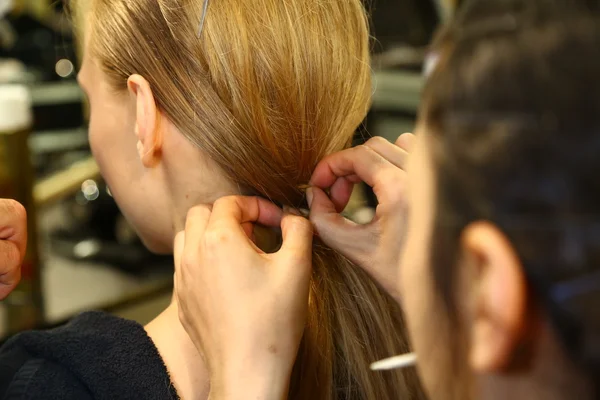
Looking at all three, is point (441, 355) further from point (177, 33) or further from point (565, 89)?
point (177, 33)

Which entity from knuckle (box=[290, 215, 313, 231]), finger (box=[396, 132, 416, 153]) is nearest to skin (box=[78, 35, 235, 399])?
knuckle (box=[290, 215, 313, 231])

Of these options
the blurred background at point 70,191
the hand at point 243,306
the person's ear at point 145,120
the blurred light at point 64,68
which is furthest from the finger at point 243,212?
the blurred light at point 64,68

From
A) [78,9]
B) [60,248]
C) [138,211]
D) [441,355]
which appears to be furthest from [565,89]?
[60,248]

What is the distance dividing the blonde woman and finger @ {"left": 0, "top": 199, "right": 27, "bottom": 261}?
0.38 ft

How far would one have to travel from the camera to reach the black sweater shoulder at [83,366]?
78 centimetres

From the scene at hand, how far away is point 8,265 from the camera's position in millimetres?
805

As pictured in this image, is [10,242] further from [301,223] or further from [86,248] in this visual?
[86,248]

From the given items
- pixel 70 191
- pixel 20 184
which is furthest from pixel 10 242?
pixel 70 191

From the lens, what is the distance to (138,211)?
882mm

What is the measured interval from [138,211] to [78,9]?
0.31 metres

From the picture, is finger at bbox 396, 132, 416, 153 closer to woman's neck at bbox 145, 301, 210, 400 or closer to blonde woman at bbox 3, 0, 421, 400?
blonde woman at bbox 3, 0, 421, 400

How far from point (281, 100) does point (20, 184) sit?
71 cm

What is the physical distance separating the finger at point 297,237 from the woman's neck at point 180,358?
0.21 meters

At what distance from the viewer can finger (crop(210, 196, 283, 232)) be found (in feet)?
2.32
